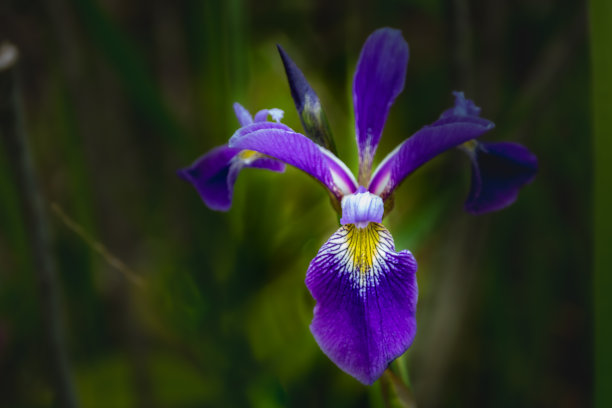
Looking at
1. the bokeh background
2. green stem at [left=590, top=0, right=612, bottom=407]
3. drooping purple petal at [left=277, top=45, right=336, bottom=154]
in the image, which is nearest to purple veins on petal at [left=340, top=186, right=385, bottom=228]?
drooping purple petal at [left=277, top=45, right=336, bottom=154]

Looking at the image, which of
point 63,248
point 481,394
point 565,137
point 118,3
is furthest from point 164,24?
point 481,394

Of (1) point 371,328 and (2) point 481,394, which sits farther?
(2) point 481,394

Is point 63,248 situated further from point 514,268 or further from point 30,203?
point 514,268

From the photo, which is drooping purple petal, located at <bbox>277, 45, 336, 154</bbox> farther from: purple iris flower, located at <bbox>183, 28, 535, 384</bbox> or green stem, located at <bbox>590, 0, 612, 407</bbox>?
green stem, located at <bbox>590, 0, 612, 407</bbox>

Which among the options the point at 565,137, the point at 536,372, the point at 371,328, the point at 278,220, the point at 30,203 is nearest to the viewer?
the point at 371,328

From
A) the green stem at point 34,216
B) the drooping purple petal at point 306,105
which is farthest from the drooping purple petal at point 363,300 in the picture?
the green stem at point 34,216

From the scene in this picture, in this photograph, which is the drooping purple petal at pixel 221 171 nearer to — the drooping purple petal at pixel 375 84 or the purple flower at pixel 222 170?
the purple flower at pixel 222 170

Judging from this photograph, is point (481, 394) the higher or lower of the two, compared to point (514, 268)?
lower
